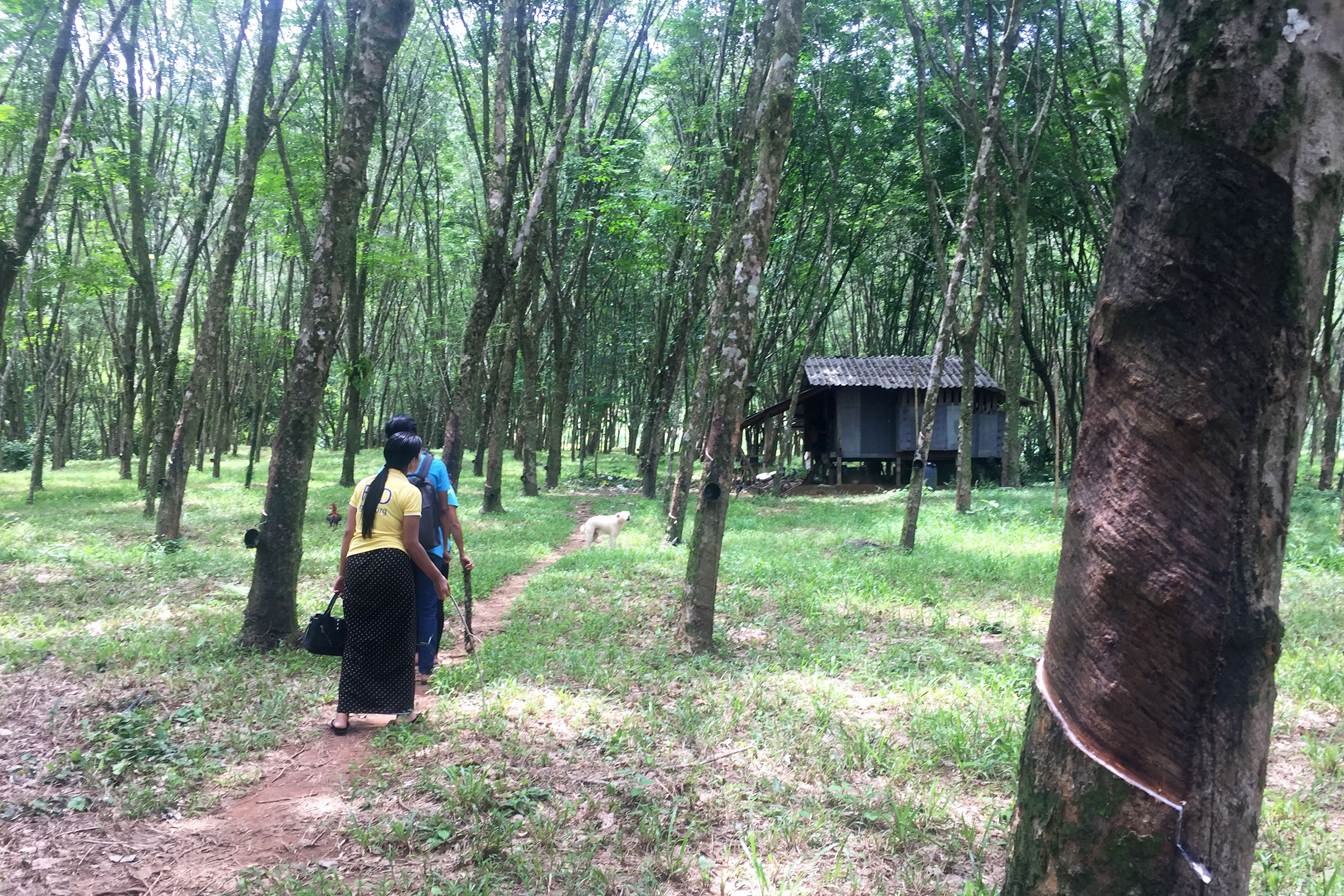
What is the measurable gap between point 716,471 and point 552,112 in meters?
11.5

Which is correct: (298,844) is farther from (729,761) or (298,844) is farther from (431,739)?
(729,761)

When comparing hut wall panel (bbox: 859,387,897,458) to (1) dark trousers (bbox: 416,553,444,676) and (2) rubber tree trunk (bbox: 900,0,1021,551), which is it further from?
(1) dark trousers (bbox: 416,553,444,676)

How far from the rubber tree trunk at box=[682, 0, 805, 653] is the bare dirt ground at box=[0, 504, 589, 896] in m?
2.84

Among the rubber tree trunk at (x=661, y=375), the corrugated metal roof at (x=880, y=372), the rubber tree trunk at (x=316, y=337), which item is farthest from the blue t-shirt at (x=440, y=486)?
the corrugated metal roof at (x=880, y=372)

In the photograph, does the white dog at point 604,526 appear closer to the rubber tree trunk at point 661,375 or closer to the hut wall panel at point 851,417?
the rubber tree trunk at point 661,375

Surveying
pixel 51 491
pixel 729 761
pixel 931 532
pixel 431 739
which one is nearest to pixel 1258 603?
pixel 729 761

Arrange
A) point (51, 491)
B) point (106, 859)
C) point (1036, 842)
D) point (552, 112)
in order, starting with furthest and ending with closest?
point (51, 491) < point (552, 112) < point (106, 859) < point (1036, 842)

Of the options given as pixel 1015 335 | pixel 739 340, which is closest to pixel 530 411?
pixel 1015 335

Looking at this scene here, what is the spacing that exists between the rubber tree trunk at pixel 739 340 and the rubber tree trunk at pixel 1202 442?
4538mm

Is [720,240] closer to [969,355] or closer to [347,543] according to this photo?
[969,355]

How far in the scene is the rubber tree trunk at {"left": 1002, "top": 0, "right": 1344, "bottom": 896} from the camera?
1555 mm

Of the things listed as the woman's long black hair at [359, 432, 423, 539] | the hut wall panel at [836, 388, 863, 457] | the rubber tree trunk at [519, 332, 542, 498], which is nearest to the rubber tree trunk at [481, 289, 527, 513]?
the rubber tree trunk at [519, 332, 542, 498]

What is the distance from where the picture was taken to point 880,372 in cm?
2434

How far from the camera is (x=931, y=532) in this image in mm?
12203
